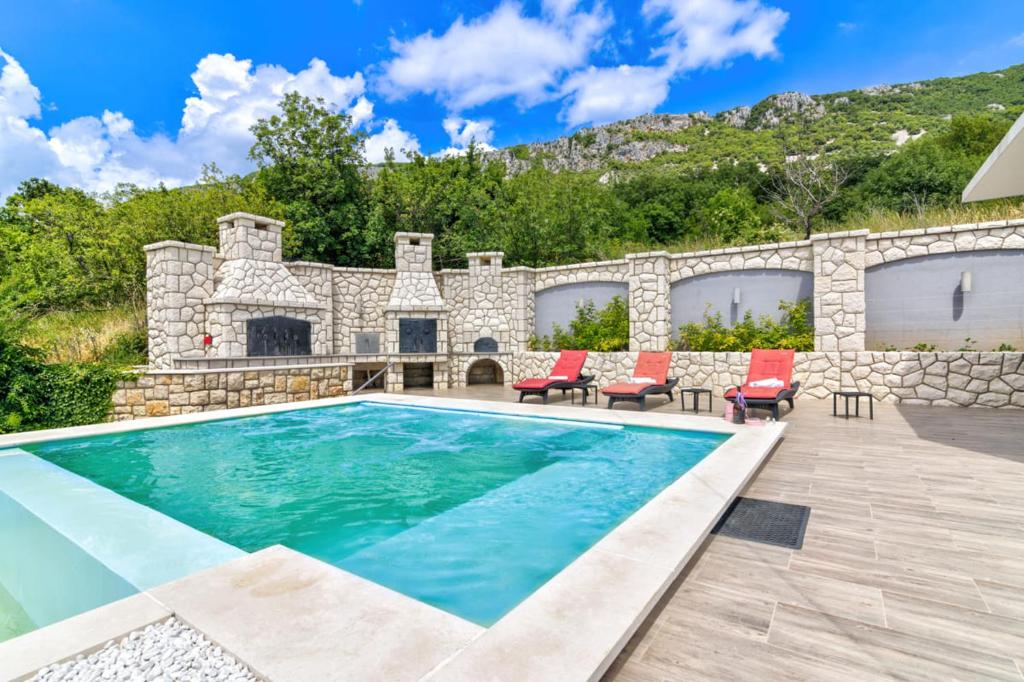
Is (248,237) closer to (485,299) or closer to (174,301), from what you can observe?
(174,301)

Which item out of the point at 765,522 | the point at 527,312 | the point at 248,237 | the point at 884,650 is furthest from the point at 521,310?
the point at 884,650

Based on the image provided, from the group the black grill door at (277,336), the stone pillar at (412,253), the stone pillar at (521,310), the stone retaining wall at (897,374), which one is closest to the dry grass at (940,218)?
the stone retaining wall at (897,374)

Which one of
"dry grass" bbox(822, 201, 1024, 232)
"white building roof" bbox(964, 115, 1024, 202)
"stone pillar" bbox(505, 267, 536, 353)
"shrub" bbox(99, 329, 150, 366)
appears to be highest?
"dry grass" bbox(822, 201, 1024, 232)

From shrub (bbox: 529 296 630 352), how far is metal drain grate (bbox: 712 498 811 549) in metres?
9.00

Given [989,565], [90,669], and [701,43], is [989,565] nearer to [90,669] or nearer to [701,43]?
[90,669]

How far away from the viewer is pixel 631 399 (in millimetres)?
9242

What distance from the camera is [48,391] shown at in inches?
317

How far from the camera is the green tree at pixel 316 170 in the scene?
21672 millimetres

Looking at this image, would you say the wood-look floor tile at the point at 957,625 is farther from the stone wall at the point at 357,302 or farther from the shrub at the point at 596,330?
the stone wall at the point at 357,302

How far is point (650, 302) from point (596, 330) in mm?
1711

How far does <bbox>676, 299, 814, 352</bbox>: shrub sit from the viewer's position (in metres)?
11.0

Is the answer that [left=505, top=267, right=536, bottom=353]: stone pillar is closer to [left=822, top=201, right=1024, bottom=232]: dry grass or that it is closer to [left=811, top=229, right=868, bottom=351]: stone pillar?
[left=811, top=229, right=868, bottom=351]: stone pillar

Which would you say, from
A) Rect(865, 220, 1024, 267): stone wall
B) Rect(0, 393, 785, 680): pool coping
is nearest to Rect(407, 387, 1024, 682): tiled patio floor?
Rect(0, 393, 785, 680): pool coping

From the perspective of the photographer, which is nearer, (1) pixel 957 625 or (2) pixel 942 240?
(1) pixel 957 625
